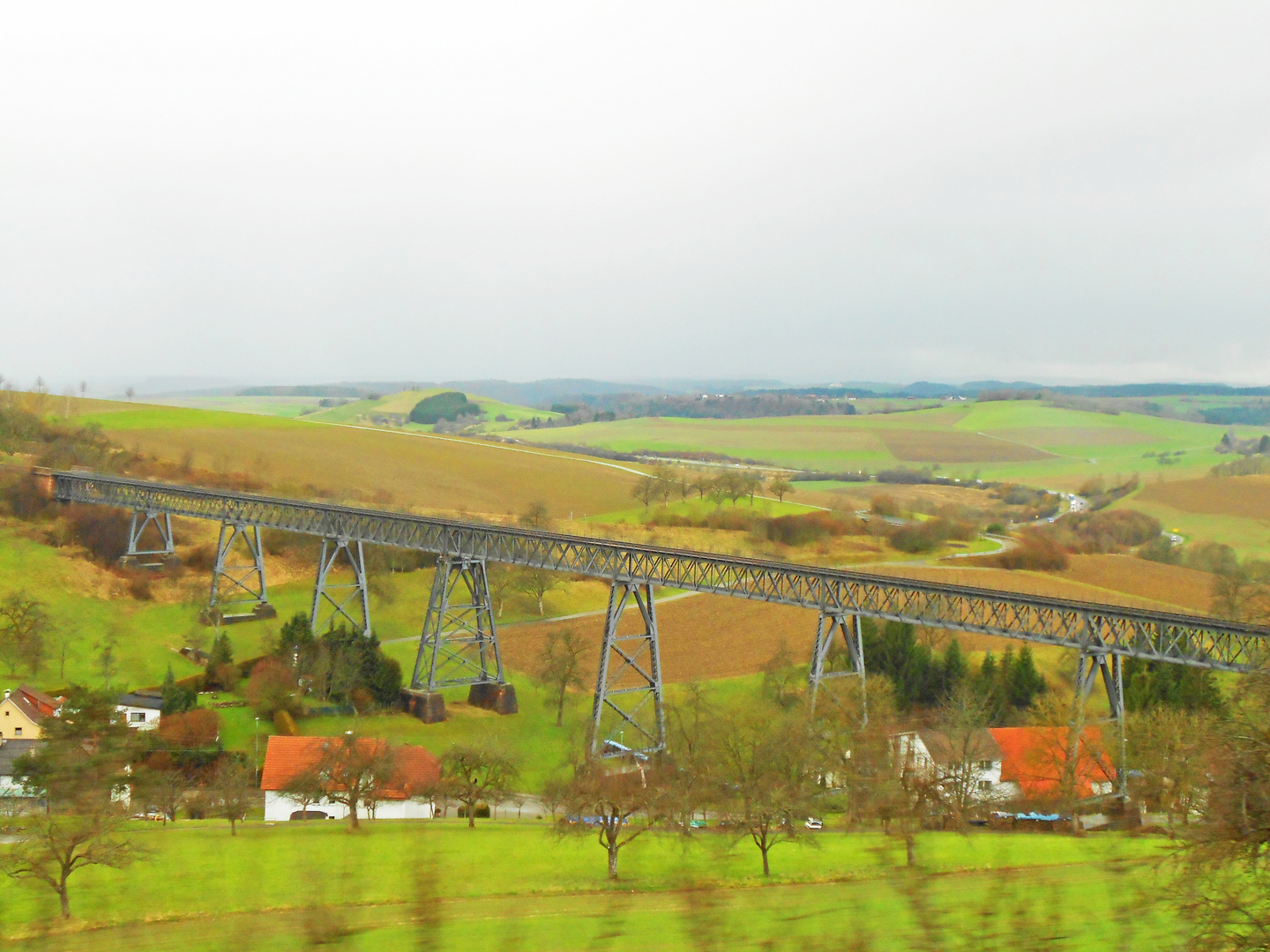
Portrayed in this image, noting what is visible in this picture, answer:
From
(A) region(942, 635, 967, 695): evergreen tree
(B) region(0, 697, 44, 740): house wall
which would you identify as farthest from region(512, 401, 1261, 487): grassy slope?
(B) region(0, 697, 44, 740): house wall

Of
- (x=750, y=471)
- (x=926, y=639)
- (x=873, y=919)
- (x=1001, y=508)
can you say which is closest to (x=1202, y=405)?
(x=1001, y=508)

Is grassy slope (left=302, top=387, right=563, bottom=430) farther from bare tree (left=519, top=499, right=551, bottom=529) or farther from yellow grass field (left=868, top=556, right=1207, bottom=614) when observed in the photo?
yellow grass field (left=868, top=556, right=1207, bottom=614)

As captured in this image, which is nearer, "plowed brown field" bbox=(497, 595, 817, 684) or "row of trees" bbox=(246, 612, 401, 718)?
"row of trees" bbox=(246, 612, 401, 718)

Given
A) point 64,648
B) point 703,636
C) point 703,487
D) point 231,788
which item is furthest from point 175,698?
point 703,487

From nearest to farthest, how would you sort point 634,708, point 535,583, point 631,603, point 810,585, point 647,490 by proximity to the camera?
point 810,585 → point 634,708 → point 535,583 → point 631,603 → point 647,490

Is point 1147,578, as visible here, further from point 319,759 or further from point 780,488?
point 319,759

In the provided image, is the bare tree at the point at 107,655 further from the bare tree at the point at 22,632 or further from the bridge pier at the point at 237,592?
the bridge pier at the point at 237,592

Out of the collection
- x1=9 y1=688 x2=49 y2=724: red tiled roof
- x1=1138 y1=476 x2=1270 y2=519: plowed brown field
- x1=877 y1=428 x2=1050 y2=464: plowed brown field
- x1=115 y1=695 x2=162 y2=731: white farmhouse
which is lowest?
x1=115 y1=695 x2=162 y2=731: white farmhouse
